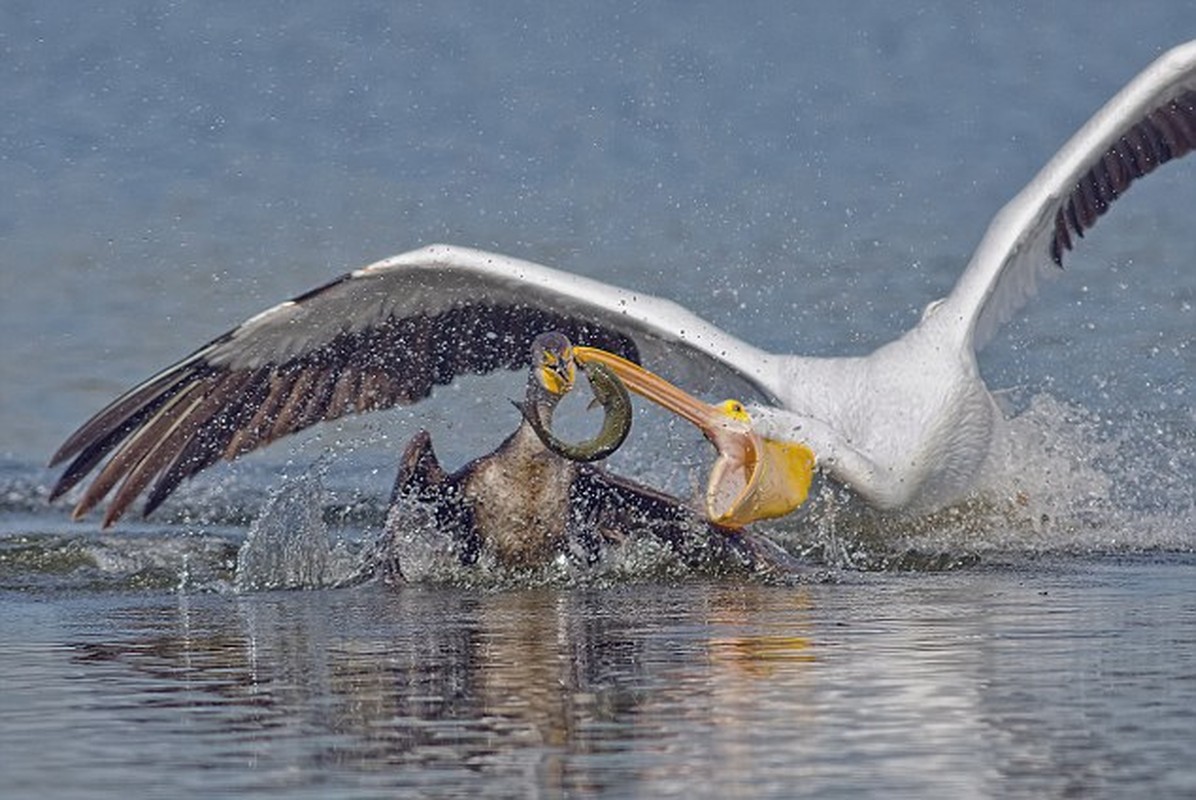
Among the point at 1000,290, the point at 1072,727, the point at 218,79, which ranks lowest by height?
the point at 1072,727

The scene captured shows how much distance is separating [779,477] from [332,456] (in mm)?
2061

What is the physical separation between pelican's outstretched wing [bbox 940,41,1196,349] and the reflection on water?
2016mm

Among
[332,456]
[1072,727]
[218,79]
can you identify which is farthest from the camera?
[218,79]

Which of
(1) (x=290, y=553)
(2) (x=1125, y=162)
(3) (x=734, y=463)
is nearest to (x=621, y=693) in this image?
(3) (x=734, y=463)

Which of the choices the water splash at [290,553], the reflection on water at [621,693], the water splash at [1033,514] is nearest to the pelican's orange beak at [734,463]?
the reflection on water at [621,693]

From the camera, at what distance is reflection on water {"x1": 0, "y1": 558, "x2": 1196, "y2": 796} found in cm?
578

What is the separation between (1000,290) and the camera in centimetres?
1145

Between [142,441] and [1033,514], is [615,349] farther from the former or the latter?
[142,441]

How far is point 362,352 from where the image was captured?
11555 mm

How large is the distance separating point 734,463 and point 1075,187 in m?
2.30

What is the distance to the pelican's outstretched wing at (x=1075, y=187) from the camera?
1105cm

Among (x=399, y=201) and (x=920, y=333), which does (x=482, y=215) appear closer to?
(x=399, y=201)

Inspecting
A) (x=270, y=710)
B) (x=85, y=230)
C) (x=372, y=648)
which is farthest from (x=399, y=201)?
(x=270, y=710)

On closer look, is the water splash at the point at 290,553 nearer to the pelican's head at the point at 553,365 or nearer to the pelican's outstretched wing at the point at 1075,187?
the pelican's head at the point at 553,365
